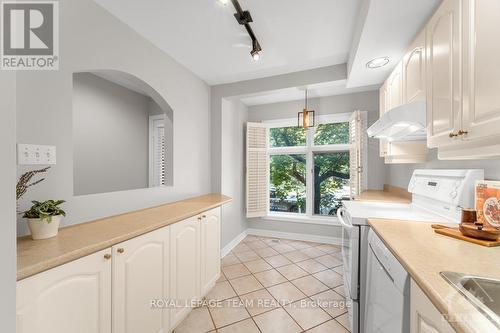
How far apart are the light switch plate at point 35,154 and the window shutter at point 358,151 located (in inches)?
122

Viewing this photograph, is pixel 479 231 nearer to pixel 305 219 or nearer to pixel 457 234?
pixel 457 234

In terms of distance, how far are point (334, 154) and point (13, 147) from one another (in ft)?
11.7

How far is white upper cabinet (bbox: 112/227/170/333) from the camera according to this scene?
1080mm

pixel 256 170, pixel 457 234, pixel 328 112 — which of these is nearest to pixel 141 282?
pixel 457 234

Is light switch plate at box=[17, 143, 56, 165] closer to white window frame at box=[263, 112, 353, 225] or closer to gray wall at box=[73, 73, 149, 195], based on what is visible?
gray wall at box=[73, 73, 149, 195]

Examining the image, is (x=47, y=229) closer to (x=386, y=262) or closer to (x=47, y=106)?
(x=47, y=106)

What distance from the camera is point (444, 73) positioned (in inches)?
44.6

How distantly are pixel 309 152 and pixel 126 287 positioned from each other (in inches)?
123

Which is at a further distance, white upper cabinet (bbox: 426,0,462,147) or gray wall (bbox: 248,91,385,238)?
gray wall (bbox: 248,91,385,238)

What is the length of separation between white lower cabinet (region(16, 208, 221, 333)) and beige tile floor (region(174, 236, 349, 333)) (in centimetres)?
24

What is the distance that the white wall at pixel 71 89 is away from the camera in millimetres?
1118

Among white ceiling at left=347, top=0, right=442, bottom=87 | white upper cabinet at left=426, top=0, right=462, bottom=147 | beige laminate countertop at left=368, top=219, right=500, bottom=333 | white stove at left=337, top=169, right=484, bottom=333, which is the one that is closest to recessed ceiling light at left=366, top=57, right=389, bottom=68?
white ceiling at left=347, top=0, right=442, bottom=87

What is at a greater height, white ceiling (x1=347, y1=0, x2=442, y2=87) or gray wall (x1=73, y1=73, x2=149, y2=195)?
white ceiling (x1=347, y1=0, x2=442, y2=87)

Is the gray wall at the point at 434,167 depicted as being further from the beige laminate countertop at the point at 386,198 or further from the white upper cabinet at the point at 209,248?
the white upper cabinet at the point at 209,248
